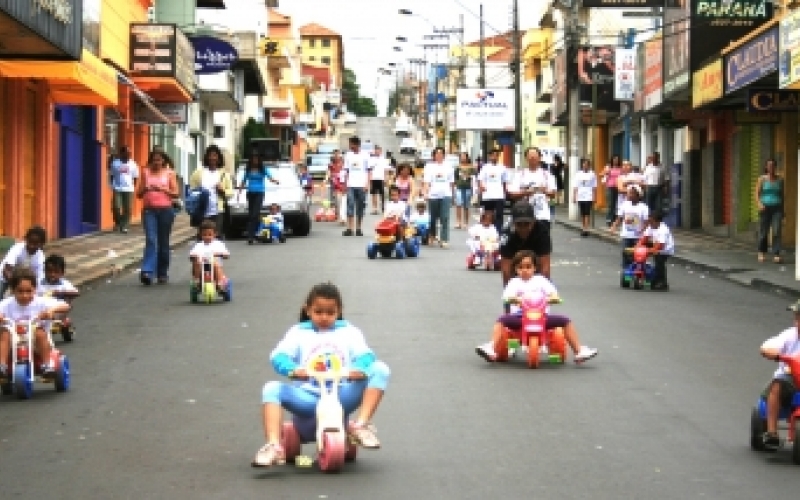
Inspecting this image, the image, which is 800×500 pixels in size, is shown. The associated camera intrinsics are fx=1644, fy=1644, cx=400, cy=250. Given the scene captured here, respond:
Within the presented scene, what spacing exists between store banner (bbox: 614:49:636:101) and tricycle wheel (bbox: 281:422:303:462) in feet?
124

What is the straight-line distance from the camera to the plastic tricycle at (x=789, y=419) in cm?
938

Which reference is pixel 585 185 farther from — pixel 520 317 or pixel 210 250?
pixel 520 317

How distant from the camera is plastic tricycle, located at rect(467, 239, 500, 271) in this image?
24594 mm

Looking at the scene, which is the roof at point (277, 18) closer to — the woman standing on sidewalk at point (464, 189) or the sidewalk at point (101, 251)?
the woman standing on sidewalk at point (464, 189)

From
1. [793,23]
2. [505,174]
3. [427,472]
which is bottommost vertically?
[427,472]

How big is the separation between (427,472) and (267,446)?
0.89 metres

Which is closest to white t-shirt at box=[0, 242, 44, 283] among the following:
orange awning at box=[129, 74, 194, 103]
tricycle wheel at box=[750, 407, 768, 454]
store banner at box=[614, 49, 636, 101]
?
tricycle wheel at box=[750, 407, 768, 454]

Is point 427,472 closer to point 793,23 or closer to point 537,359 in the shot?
point 537,359

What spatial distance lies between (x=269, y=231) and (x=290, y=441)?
22657 millimetres

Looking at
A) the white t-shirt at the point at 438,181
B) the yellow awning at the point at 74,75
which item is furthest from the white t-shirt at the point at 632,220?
the yellow awning at the point at 74,75

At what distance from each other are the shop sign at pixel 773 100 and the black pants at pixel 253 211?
905 cm

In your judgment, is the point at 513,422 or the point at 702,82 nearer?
the point at 513,422

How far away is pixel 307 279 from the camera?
22.4 m

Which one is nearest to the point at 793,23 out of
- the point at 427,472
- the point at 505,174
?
the point at 505,174
